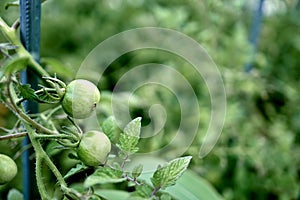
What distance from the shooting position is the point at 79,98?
35cm

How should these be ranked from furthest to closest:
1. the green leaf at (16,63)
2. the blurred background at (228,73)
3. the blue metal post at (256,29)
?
the blue metal post at (256,29)
the blurred background at (228,73)
the green leaf at (16,63)

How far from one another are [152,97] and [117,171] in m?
0.61

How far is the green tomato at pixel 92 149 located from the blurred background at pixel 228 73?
0.29 m

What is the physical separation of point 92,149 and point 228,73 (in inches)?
27.6

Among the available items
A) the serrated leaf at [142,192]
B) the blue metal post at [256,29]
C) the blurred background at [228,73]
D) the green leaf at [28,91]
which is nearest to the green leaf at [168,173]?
the serrated leaf at [142,192]

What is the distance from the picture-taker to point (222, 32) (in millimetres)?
1152

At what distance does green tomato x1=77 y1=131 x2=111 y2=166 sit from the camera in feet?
1.14

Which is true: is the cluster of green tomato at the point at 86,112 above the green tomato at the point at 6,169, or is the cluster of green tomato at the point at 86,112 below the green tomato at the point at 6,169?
above

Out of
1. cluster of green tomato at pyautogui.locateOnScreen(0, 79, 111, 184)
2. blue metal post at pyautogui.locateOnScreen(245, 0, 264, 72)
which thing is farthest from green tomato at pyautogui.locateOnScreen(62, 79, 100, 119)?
blue metal post at pyautogui.locateOnScreen(245, 0, 264, 72)

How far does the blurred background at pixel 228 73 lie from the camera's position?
891mm

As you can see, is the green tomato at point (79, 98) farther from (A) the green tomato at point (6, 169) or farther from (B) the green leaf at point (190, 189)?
(B) the green leaf at point (190, 189)

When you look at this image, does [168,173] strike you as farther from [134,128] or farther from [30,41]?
[30,41]

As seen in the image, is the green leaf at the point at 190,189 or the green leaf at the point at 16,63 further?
the green leaf at the point at 190,189

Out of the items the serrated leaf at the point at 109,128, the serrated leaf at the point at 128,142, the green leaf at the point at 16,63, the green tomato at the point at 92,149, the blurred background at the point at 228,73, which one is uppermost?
the green leaf at the point at 16,63
